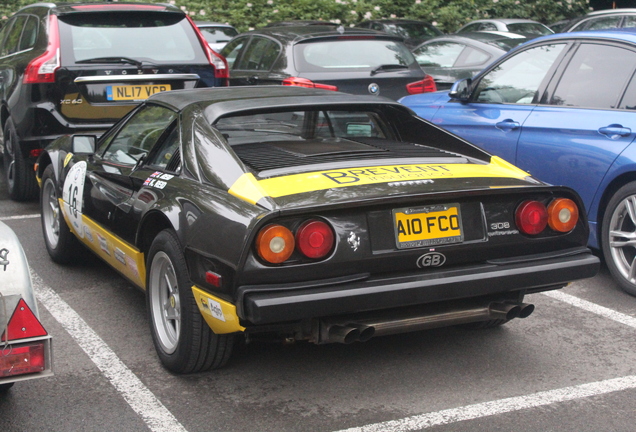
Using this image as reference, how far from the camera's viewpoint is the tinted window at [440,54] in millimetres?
12031

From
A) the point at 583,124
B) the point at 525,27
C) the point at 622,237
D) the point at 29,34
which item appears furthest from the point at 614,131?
the point at 525,27

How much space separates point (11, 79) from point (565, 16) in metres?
18.5

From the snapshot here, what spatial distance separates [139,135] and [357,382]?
203cm

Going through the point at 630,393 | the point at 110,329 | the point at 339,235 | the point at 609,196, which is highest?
the point at 339,235

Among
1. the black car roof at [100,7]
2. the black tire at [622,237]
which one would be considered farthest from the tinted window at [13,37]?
the black tire at [622,237]

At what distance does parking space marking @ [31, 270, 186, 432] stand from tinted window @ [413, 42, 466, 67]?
8264 millimetres

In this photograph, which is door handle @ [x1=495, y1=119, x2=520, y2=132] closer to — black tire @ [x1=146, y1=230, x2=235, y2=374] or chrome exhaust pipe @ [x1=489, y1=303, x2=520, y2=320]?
chrome exhaust pipe @ [x1=489, y1=303, x2=520, y2=320]

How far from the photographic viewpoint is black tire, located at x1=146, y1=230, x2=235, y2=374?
11.9 feet

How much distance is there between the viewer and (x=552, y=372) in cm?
387

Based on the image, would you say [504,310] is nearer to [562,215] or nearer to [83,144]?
[562,215]

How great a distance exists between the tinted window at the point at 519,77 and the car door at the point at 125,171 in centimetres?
285

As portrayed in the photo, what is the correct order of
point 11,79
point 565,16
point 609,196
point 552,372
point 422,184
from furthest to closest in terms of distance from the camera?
point 565,16, point 11,79, point 609,196, point 552,372, point 422,184

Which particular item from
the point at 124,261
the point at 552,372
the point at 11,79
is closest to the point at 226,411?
the point at 124,261

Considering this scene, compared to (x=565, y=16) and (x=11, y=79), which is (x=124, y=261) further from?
(x=565, y=16)
